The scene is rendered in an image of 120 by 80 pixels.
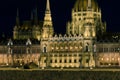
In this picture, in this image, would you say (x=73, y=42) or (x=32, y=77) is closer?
(x=32, y=77)

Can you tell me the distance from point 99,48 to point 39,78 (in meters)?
72.8

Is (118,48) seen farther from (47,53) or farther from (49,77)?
(49,77)

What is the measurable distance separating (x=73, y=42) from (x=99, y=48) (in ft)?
27.6

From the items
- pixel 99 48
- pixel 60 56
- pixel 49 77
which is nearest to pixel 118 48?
pixel 99 48

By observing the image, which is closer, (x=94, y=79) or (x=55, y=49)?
(x=94, y=79)

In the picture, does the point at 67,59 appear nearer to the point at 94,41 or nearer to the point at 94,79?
the point at 94,41

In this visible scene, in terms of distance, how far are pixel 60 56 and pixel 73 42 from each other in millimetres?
5663

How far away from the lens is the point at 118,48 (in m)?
191

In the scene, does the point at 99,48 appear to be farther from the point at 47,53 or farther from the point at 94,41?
the point at 47,53

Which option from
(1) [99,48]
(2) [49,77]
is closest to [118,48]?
(1) [99,48]

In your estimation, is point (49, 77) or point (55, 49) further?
point (55, 49)

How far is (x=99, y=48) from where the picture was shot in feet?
630

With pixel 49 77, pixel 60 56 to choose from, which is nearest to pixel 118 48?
pixel 60 56

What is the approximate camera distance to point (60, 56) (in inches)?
7441
